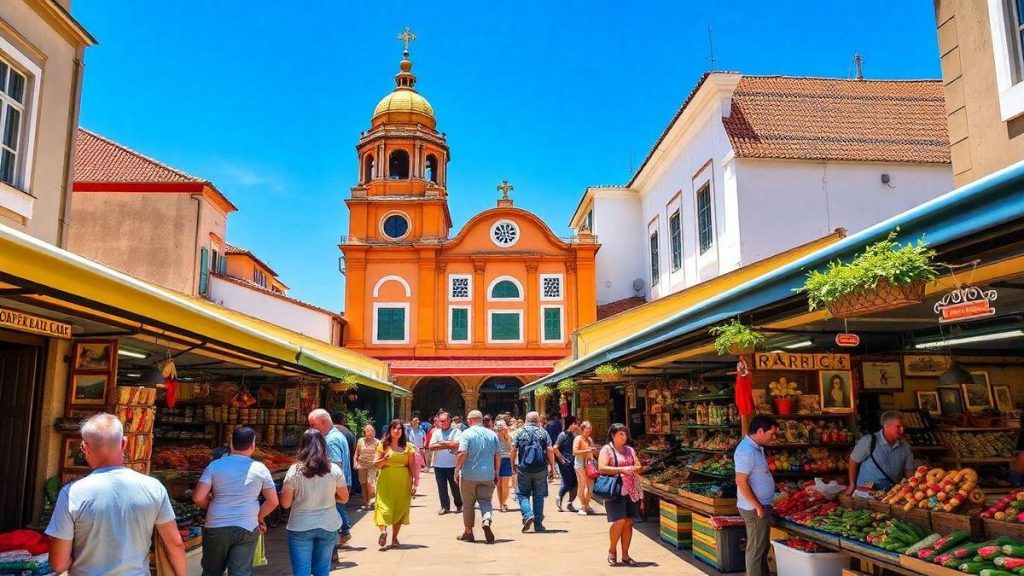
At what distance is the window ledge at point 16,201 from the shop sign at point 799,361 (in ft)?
29.8

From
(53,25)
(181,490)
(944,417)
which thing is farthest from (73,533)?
(944,417)

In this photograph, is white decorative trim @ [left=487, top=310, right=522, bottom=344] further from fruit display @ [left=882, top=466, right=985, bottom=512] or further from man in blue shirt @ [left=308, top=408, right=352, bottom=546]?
fruit display @ [left=882, top=466, right=985, bottom=512]

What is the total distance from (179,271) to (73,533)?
2569 centimetres

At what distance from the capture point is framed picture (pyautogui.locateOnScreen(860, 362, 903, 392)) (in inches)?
364

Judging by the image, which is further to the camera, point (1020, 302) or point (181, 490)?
point (181, 490)

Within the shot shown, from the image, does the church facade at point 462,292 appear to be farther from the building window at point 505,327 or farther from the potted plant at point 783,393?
the potted plant at point 783,393

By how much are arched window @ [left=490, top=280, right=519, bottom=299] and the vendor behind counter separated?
25612 mm

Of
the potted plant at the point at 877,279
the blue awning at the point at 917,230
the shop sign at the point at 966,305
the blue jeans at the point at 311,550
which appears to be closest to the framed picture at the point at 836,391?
the blue awning at the point at 917,230

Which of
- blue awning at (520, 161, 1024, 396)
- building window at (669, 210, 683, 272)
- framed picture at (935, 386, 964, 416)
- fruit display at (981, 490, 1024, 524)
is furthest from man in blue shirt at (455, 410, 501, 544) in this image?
building window at (669, 210, 683, 272)

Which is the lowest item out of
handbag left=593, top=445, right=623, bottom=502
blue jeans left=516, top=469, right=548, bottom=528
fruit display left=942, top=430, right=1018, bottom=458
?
blue jeans left=516, top=469, right=548, bottom=528

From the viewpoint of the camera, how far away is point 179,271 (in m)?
27.4

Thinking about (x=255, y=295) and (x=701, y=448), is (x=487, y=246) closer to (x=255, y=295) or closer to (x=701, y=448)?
(x=255, y=295)

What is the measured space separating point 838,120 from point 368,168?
21809mm

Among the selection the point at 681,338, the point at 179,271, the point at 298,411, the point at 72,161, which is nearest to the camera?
the point at 681,338
